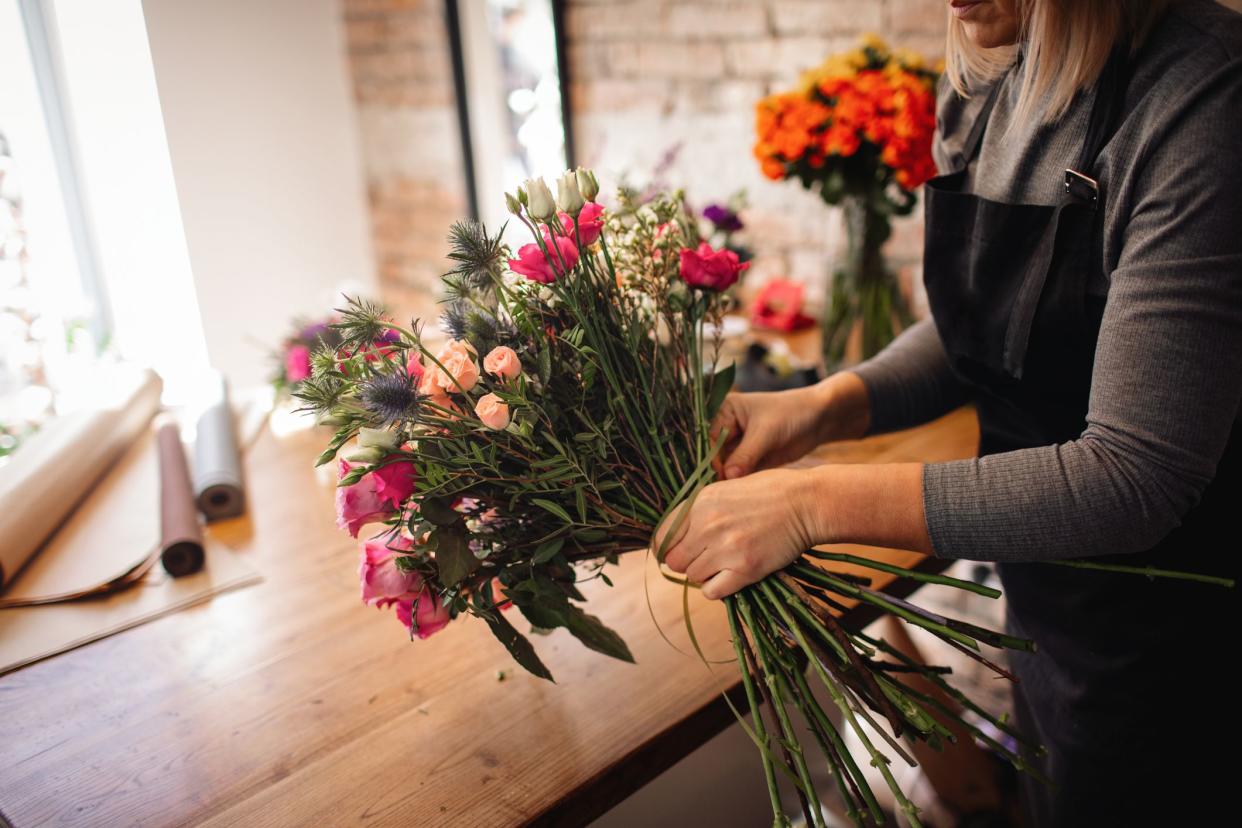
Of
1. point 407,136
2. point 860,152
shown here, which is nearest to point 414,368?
point 860,152

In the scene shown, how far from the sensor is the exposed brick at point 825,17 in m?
2.04

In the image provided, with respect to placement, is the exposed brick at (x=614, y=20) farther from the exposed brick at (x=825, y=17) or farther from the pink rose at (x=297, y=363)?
the pink rose at (x=297, y=363)

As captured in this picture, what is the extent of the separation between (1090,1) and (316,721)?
1004 mm

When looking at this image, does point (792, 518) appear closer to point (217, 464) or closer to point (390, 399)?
point (390, 399)

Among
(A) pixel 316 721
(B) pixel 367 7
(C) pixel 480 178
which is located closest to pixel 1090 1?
(A) pixel 316 721

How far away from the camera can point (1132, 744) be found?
986 mm

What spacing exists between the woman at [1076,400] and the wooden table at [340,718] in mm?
188

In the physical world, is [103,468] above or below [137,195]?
below

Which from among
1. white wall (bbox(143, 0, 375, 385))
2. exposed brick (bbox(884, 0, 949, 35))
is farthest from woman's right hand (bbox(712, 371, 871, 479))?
white wall (bbox(143, 0, 375, 385))

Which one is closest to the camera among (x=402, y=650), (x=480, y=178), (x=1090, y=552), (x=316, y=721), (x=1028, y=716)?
(x=1090, y=552)

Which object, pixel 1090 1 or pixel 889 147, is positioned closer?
pixel 1090 1

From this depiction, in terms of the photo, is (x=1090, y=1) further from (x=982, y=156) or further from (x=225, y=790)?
(x=225, y=790)

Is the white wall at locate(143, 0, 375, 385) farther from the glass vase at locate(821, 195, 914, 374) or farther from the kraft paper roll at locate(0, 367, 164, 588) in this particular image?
the glass vase at locate(821, 195, 914, 374)

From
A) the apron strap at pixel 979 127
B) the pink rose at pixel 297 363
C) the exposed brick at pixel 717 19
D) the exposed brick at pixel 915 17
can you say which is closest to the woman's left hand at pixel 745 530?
the apron strap at pixel 979 127
